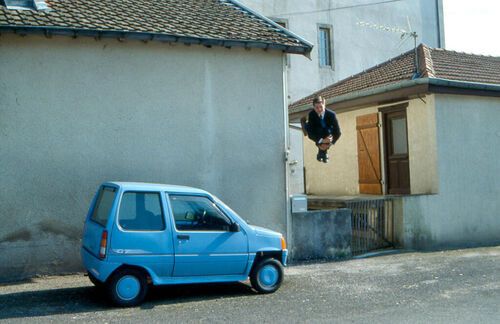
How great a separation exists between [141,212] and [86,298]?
1458 millimetres

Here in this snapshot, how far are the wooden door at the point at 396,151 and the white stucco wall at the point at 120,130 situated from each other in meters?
4.04

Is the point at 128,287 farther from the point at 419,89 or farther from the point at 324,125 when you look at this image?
the point at 419,89

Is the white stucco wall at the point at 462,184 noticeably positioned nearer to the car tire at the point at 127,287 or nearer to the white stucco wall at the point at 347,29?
the car tire at the point at 127,287

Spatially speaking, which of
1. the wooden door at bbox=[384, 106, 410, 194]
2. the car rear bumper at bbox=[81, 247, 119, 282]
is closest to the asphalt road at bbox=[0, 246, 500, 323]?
the car rear bumper at bbox=[81, 247, 119, 282]

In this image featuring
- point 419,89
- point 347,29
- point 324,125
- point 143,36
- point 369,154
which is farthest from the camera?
point 347,29

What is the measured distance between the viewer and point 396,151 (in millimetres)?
12633

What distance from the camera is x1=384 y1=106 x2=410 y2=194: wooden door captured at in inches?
480

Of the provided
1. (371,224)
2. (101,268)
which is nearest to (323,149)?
(371,224)

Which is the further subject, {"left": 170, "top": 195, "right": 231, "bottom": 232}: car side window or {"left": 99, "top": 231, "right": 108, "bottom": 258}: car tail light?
{"left": 170, "top": 195, "right": 231, "bottom": 232}: car side window

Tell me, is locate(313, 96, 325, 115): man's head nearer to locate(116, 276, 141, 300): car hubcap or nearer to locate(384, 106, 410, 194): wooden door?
locate(384, 106, 410, 194): wooden door

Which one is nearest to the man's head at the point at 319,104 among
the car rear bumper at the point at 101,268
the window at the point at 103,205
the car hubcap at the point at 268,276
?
the car hubcap at the point at 268,276

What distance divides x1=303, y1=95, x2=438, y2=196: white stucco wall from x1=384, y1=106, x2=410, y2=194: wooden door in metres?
0.17

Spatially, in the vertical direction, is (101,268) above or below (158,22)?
below

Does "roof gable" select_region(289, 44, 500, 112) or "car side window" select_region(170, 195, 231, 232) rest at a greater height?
"roof gable" select_region(289, 44, 500, 112)
